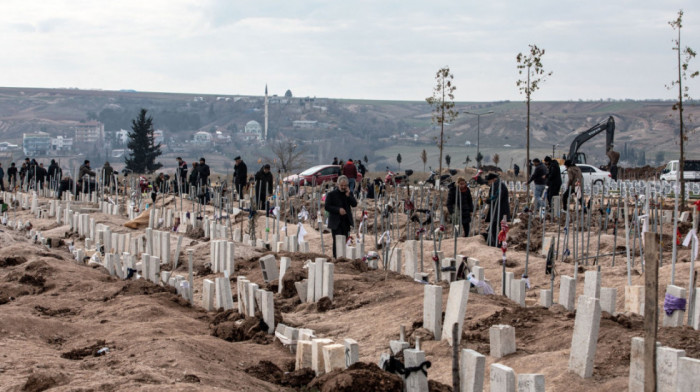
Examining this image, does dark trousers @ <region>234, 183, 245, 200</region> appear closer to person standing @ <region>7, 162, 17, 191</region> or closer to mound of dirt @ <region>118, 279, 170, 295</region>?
person standing @ <region>7, 162, 17, 191</region>

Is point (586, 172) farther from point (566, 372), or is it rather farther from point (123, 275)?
point (566, 372)

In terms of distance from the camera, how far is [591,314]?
6051mm

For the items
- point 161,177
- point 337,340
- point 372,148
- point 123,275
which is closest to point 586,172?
point 161,177

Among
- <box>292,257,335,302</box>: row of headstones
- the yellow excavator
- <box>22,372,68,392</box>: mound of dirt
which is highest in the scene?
the yellow excavator

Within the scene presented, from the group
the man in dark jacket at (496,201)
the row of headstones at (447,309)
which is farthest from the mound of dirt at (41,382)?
the man in dark jacket at (496,201)

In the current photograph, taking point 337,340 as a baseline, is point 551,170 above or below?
above

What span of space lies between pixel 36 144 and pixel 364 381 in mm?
184392

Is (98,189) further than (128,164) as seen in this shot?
No

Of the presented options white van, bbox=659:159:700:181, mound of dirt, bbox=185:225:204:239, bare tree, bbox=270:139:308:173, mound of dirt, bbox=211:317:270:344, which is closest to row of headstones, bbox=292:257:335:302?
mound of dirt, bbox=211:317:270:344

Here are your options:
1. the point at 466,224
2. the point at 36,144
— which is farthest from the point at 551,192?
the point at 36,144

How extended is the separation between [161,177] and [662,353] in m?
25.3

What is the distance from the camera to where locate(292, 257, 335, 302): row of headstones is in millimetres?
9852

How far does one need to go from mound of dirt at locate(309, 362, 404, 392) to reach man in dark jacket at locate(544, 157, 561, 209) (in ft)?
49.7

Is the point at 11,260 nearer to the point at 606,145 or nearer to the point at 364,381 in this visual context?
the point at 364,381
